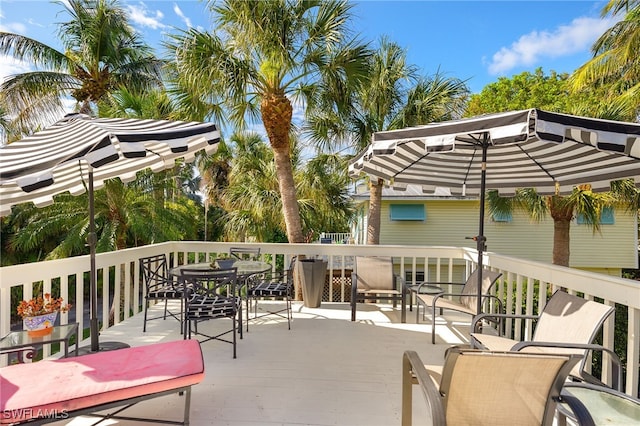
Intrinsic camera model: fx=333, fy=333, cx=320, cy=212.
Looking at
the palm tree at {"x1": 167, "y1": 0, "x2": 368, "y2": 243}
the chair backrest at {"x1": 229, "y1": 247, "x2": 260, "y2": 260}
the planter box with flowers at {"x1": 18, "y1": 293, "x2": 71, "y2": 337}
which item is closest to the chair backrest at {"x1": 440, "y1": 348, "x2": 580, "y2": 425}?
the planter box with flowers at {"x1": 18, "y1": 293, "x2": 71, "y2": 337}

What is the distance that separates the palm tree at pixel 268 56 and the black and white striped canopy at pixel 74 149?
215cm

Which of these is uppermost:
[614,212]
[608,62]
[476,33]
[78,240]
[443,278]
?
[476,33]

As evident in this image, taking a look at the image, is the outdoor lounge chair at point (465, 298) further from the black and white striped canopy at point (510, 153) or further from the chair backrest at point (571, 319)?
the black and white striped canopy at point (510, 153)

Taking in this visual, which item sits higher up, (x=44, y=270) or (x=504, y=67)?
(x=504, y=67)

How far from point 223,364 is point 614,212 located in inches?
601

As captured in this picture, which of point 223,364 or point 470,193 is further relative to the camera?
point 470,193

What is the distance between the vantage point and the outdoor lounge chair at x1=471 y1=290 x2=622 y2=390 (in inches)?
81.8

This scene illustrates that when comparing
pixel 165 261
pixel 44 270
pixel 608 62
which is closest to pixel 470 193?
pixel 165 261

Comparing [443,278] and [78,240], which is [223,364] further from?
[443,278]

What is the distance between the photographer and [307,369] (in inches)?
117

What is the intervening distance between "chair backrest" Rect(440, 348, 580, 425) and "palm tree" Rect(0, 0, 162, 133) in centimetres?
1180

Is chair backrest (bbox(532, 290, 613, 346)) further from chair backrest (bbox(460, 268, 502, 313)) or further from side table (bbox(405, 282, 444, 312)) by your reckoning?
side table (bbox(405, 282, 444, 312))

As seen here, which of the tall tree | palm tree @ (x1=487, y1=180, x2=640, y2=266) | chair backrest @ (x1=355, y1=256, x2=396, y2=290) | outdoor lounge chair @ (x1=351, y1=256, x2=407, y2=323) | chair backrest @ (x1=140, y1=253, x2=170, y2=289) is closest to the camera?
chair backrest @ (x1=140, y1=253, x2=170, y2=289)

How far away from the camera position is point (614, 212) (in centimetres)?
1247
